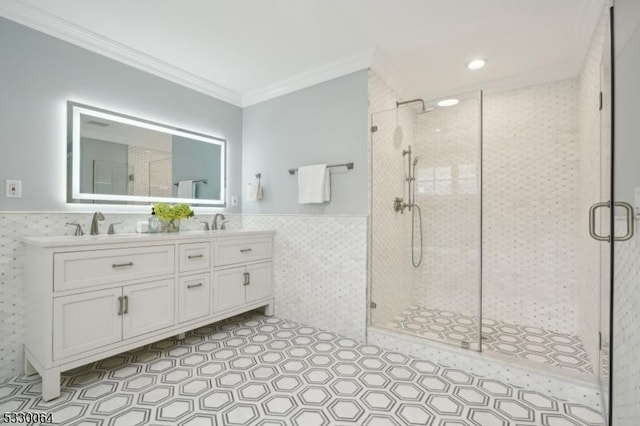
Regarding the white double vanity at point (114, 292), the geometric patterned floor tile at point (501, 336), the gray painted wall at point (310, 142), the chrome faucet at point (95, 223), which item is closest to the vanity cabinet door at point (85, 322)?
the white double vanity at point (114, 292)

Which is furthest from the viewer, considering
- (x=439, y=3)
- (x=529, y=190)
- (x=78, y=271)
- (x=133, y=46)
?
(x=529, y=190)

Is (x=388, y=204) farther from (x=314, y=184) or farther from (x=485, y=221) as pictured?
(x=485, y=221)

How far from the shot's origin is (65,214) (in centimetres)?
211

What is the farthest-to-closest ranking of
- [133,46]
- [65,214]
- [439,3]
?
[133,46] → [65,214] → [439,3]

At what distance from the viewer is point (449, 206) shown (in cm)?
255

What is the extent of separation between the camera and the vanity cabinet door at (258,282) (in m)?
2.78

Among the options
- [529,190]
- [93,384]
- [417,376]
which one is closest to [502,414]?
[417,376]

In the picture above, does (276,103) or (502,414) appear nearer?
(502,414)

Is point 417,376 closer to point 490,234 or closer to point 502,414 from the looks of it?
point 502,414

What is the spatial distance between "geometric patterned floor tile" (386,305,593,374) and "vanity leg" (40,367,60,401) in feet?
7.24

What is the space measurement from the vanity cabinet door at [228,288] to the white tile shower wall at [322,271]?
16.3 inches

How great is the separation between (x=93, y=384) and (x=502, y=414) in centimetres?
231

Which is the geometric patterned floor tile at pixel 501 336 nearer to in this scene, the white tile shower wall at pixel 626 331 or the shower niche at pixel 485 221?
the shower niche at pixel 485 221

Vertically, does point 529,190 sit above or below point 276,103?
below
